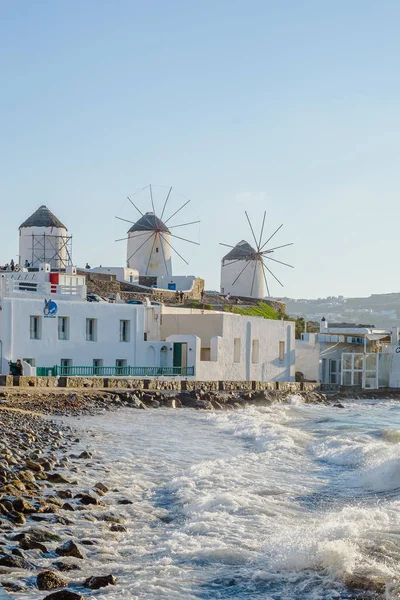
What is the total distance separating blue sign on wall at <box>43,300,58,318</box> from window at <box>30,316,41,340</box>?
344mm

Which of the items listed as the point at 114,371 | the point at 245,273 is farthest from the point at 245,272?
the point at 114,371

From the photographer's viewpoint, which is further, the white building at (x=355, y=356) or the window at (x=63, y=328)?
the white building at (x=355, y=356)

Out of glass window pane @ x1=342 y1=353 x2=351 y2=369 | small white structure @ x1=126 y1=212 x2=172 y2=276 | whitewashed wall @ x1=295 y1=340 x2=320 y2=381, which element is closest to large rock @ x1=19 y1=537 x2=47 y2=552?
whitewashed wall @ x1=295 y1=340 x2=320 y2=381

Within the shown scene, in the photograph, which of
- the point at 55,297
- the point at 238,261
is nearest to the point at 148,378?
the point at 55,297

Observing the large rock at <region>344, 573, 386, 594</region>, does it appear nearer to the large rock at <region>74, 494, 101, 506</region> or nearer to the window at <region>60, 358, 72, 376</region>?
the large rock at <region>74, 494, 101, 506</region>

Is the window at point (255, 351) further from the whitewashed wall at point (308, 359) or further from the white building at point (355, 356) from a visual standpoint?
the white building at point (355, 356)

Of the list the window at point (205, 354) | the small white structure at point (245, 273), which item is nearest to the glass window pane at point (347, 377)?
the window at point (205, 354)

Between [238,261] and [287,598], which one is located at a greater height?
[238,261]

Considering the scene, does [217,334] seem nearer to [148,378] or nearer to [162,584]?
[148,378]

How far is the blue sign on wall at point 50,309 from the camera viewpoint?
101 ft

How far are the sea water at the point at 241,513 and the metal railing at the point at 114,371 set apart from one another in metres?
9.21

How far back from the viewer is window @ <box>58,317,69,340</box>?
104 ft

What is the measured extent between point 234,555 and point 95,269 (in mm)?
47205

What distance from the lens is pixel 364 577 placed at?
7.97 meters
